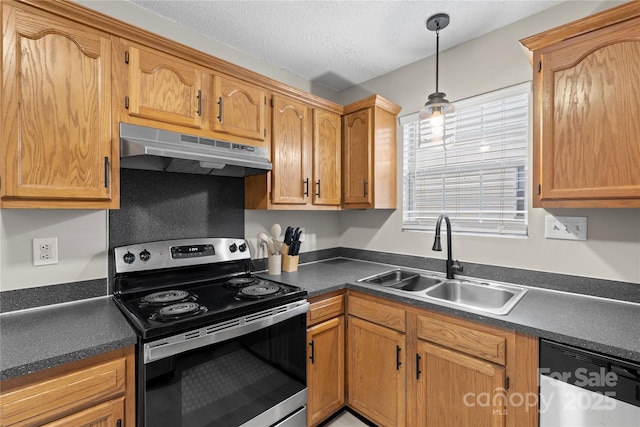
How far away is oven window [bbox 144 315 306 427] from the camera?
3.84 ft

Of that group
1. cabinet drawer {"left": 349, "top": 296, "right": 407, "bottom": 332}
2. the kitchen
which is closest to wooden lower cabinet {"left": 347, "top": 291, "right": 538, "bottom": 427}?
cabinet drawer {"left": 349, "top": 296, "right": 407, "bottom": 332}

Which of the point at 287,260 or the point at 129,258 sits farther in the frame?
the point at 287,260

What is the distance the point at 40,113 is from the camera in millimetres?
1197

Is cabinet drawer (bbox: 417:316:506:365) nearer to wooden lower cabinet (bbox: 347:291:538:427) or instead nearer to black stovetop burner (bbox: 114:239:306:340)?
wooden lower cabinet (bbox: 347:291:538:427)

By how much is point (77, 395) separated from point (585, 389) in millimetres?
1777

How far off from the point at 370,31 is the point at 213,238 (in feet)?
5.46

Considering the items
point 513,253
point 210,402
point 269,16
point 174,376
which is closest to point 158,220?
point 174,376

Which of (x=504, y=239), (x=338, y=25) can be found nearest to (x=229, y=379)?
(x=504, y=239)

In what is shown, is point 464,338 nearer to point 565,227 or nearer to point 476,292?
point 476,292

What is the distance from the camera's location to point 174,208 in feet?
6.04

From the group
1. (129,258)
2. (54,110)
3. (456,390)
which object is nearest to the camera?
(54,110)

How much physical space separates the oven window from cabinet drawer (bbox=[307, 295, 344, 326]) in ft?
0.35

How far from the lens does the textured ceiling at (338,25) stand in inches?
66.4

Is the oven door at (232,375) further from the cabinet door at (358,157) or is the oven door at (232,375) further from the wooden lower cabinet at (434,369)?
the cabinet door at (358,157)
